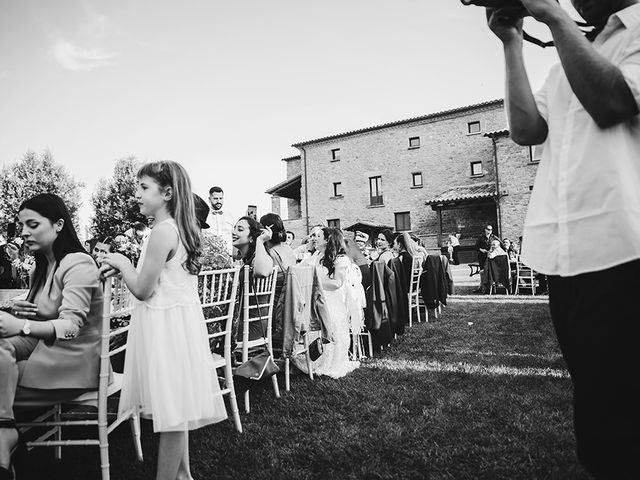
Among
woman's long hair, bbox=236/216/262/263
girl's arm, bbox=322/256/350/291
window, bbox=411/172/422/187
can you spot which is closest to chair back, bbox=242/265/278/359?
woman's long hair, bbox=236/216/262/263

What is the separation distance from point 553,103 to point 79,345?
231cm

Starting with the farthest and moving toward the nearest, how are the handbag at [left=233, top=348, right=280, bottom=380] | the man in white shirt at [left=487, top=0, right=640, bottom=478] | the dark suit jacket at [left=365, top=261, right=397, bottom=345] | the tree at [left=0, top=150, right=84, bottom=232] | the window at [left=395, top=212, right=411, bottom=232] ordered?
the tree at [left=0, top=150, right=84, bottom=232], the window at [left=395, top=212, right=411, bottom=232], the dark suit jacket at [left=365, top=261, right=397, bottom=345], the handbag at [left=233, top=348, right=280, bottom=380], the man in white shirt at [left=487, top=0, right=640, bottom=478]

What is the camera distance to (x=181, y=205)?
80.0 inches

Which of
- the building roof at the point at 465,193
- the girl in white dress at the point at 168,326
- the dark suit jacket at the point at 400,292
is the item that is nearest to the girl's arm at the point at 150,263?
the girl in white dress at the point at 168,326

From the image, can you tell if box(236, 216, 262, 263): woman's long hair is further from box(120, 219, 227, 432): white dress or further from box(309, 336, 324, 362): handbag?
box(120, 219, 227, 432): white dress

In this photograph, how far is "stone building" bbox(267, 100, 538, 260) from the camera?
72.6ft

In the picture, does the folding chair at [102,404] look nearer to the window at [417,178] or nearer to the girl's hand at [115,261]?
the girl's hand at [115,261]

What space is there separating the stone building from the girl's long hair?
2218 centimetres

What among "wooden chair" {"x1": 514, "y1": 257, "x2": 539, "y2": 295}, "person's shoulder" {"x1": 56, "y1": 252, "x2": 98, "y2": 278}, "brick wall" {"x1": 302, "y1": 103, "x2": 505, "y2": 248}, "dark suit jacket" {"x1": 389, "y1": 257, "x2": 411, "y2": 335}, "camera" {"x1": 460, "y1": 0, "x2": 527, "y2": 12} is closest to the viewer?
"camera" {"x1": 460, "y1": 0, "x2": 527, "y2": 12}

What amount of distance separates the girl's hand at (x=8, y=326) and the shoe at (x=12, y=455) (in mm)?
371

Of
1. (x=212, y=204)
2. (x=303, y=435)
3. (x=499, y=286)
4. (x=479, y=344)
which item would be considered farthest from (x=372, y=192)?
(x=303, y=435)

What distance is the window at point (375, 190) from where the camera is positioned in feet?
90.2

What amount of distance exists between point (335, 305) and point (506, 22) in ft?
12.9

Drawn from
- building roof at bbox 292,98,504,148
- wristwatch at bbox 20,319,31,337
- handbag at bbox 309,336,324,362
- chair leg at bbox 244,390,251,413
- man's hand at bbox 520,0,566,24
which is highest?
building roof at bbox 292,98,504,148
